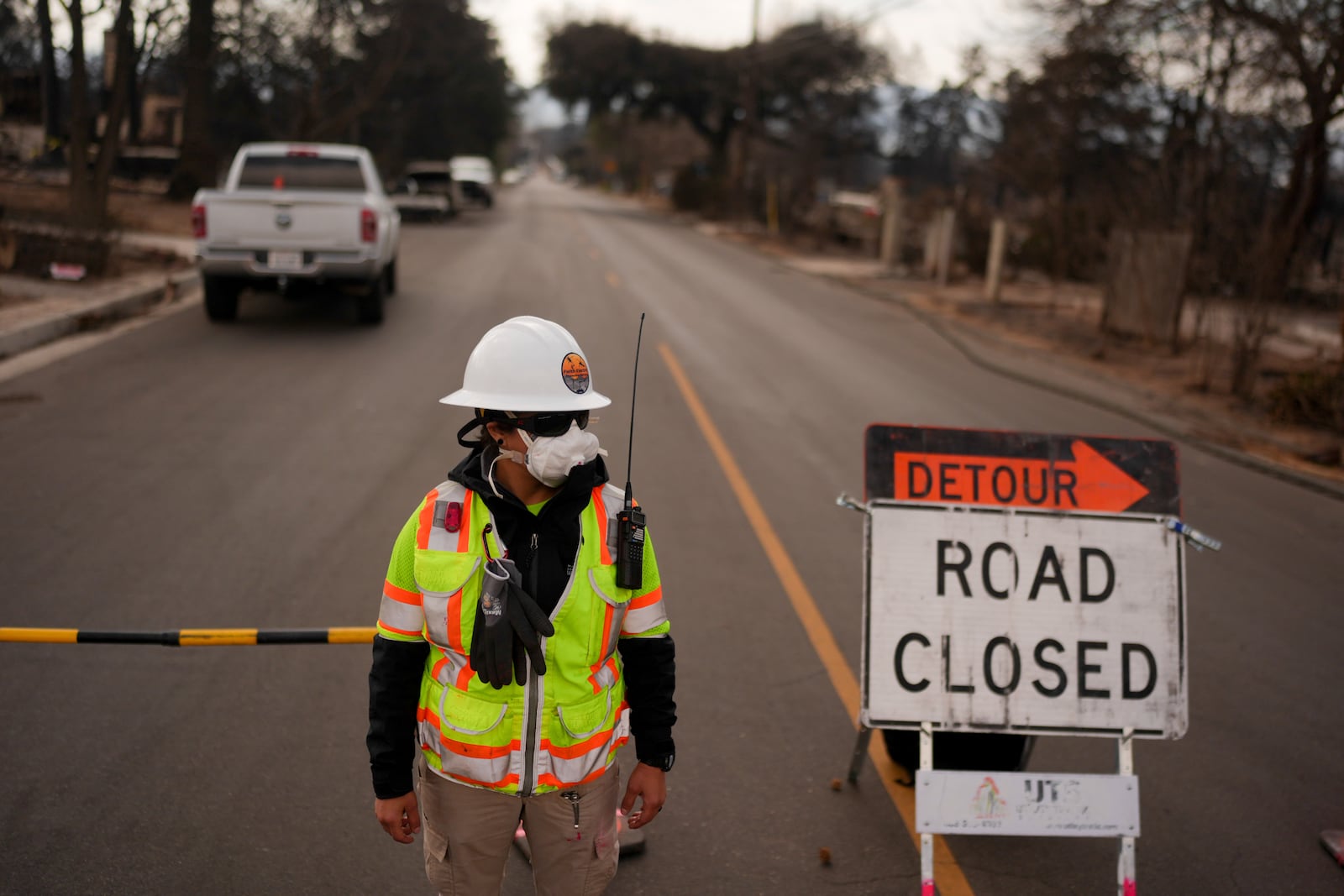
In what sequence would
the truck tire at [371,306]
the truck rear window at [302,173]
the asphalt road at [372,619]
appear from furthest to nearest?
the truck rear window at [302,173] → the truck tire at [371,306] → the asphalt road at [372,619]

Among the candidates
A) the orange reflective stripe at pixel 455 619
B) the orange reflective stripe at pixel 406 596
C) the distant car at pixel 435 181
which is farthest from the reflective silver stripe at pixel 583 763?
the distant car at pixel 435 181

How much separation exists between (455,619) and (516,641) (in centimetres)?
14

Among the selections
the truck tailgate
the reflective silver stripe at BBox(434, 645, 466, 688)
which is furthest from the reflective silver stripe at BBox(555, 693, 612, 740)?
the truck tailgate

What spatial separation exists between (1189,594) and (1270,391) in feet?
23.5

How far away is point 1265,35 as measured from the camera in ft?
54.2

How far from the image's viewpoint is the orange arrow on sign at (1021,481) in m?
3.95

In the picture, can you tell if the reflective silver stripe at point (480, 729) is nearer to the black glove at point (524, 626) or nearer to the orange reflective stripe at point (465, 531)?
the black glove at point (524, 626)

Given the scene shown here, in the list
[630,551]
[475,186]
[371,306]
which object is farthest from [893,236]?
[630,551]

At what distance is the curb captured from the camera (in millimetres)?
11750

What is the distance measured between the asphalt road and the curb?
0.72 meters

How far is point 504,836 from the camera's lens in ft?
8.82

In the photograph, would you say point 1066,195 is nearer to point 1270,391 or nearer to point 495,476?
point 1270,391

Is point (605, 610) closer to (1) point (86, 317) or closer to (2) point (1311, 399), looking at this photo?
(2) point (1311, 399)

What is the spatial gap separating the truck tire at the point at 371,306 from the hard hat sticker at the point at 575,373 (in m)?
12.3
